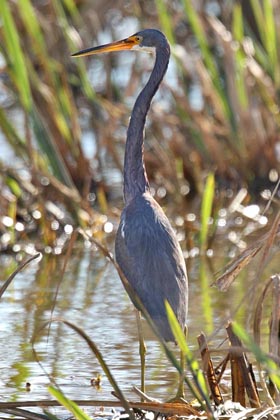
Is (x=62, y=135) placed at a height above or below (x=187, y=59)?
below

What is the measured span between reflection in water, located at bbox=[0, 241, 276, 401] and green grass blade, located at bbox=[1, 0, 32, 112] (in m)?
1.02

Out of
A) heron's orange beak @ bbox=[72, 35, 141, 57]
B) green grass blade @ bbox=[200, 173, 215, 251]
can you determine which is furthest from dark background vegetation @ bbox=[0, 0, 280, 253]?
heron's orange beak @ bbox=[72, 35, 141, 57]

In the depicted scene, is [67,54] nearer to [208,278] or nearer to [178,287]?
[208,278]

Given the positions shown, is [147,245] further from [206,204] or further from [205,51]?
[205,51]

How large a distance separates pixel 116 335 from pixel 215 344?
451 millimetres

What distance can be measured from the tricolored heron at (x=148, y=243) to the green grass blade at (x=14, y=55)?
912mm

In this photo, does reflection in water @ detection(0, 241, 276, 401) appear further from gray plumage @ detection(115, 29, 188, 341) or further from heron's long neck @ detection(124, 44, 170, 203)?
heron's long neck @ detection(124, 44, 170, 203)

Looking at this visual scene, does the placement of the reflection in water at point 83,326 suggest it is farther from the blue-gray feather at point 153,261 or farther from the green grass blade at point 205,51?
the green grass blade at point 205,51

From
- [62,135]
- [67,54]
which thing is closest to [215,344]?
[62,135]

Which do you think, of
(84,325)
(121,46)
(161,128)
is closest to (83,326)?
(84,325)

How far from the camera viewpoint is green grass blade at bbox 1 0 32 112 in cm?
545

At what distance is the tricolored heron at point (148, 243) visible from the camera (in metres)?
3.98

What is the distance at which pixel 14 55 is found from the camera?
220 inches

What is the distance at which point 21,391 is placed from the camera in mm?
4211
